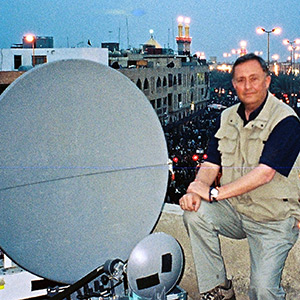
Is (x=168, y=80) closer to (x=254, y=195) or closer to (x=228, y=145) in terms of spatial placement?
(x=228, y=145)

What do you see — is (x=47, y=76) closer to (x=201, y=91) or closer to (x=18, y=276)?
(x=18, y=276)

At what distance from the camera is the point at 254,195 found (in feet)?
8.20

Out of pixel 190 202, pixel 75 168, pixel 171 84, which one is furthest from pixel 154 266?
pixel 171 84

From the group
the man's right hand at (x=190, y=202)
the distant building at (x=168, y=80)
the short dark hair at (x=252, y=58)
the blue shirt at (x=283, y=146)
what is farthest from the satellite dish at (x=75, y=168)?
the distant building at (x=168, y=80)

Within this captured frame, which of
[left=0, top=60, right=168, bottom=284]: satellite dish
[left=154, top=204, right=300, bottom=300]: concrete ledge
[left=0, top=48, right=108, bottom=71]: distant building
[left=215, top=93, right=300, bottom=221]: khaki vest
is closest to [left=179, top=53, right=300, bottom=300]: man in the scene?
[left=215, top=93, right=300, bottom=221]: khaki vest

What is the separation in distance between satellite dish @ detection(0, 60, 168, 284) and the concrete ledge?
0.62 metres

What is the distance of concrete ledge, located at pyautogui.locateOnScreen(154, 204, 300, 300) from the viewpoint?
2969 mm

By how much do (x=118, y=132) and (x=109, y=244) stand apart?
1.97 ft

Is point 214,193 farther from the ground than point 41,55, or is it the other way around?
point 41,55

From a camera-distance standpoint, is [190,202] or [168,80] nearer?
[190,202]

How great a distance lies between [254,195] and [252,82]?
566mm

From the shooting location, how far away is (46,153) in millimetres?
2285

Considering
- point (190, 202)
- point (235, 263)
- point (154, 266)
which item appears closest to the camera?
point (154, 266)

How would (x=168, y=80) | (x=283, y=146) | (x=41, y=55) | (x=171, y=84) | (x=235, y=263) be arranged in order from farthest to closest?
(x=171, y=84), (x=168, y=80), (x=41, y=55), (x=235, y=263), (x=283, y=146)
